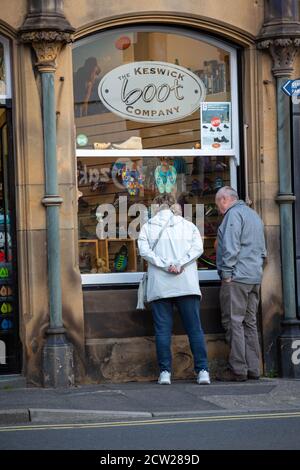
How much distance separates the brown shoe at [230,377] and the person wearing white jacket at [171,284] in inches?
17.2

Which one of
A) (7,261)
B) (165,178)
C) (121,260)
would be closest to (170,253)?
(121,260)

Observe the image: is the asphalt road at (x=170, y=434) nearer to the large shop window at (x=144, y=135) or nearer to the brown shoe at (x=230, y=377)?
the brown shoe at (x=230, y=377)

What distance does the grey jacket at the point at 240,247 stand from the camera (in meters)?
12.6

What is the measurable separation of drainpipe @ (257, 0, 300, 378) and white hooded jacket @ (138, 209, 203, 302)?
3.77 ft

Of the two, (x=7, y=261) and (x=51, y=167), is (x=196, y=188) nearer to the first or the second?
(x=51, y=167)

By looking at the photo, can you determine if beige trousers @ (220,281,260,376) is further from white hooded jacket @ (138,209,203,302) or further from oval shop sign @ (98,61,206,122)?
oval shop sign @ (98,61,206,122)

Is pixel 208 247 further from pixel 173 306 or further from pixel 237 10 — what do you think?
pixel 237 10

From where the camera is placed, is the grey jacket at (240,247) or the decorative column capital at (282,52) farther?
the decorative column capital at (282,52)

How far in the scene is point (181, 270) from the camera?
12.3 m

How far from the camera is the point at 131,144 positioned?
13.2 meters

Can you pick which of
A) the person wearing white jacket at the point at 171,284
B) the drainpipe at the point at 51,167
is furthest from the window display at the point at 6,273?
the person wearing white jacket at the point at 171,284

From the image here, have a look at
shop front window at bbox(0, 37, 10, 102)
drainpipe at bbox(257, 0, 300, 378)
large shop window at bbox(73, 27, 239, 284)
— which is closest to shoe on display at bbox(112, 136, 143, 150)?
large shop window at bbox(73, 27, 239, 284)

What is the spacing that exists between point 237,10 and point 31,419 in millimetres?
5395
